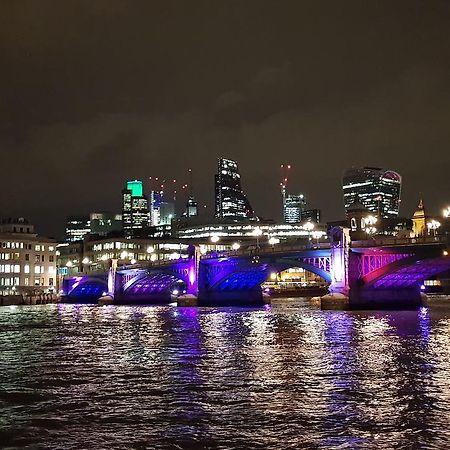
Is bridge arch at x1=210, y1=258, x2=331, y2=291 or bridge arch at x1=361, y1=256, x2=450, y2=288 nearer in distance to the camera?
bridge arch at x1=361, y1=256, x2=450, y2=288

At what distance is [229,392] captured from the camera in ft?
89.0

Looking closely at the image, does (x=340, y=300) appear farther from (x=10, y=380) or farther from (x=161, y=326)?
(x=10, y=380)

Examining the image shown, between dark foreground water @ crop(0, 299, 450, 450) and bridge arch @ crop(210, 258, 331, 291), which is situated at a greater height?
bridge arch @ crop(210, 258, 331, 291)

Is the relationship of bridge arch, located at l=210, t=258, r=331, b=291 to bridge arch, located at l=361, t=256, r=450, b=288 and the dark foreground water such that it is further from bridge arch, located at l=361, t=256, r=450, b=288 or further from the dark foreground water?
the dark foreground water

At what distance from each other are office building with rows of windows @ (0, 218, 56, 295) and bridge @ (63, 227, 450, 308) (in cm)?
5718

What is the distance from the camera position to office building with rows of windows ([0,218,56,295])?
178 metres

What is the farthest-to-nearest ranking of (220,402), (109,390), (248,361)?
(248,361) < (109,390) < (220,402)

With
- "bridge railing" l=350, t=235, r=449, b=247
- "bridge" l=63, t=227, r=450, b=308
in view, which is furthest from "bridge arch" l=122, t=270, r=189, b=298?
"bridge railing" l=350, t=235, r=449, b=247

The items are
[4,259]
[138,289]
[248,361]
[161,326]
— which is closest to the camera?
[248,361]

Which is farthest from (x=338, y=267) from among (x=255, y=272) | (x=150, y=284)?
(x=150, y=284)

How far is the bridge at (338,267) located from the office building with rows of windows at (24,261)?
5718 cm

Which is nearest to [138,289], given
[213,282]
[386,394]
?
[213,282]

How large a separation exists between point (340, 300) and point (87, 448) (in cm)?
7429

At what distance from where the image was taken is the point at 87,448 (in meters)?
18.8
